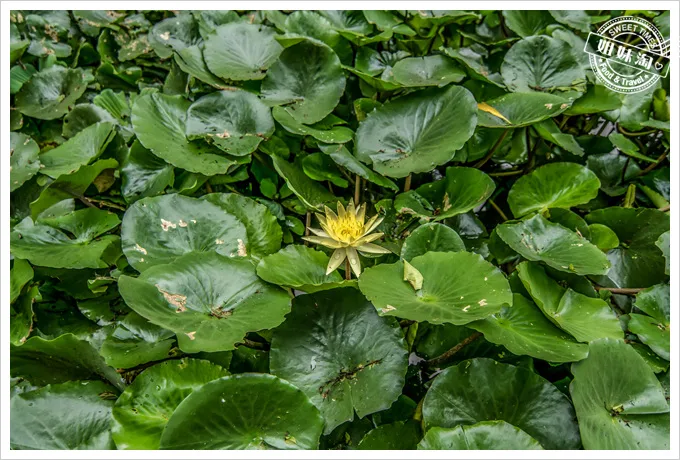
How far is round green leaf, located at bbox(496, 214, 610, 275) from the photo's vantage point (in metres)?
1.08

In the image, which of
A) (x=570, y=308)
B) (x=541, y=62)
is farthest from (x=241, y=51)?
(x=570, y=308)

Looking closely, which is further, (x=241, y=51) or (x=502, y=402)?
(x=241, y=51)

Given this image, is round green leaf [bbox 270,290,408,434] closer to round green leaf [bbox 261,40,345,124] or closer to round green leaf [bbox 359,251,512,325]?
round green leaf [bbox 359,251,512,325]

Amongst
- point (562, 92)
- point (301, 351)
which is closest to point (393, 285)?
point (301, 351)

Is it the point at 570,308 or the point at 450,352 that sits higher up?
the point at 570,308

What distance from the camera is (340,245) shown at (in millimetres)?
1000

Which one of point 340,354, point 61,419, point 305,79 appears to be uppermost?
point 305,79

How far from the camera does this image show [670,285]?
1.12 meters

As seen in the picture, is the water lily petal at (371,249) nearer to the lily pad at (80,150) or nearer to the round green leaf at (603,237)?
the round green leaf at (603,237)

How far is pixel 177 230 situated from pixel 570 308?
882mm

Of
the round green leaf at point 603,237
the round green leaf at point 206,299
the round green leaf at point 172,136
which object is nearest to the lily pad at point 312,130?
the round green leaf at point 172,136

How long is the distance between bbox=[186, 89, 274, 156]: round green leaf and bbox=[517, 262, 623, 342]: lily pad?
754 millimetres

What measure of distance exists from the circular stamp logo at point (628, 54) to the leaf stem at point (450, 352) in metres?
0.98

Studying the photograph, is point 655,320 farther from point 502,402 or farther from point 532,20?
point 532,20
